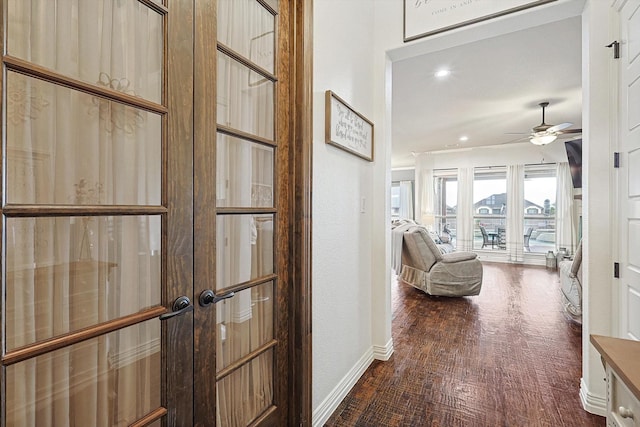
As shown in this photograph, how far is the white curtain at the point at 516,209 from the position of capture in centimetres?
701

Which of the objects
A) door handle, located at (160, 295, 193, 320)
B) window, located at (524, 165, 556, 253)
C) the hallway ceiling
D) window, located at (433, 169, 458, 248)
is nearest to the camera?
door handle, located at (160, 295, 193, 320)

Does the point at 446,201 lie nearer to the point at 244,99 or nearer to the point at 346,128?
the point at 346,128

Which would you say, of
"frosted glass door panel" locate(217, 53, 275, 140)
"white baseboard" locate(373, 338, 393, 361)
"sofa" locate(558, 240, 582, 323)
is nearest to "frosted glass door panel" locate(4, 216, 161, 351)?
"frosted glass door panel" locate(217, 53, 275, 140)

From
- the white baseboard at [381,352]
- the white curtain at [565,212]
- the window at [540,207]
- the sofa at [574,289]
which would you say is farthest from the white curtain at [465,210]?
the white baseboard at [381,352]

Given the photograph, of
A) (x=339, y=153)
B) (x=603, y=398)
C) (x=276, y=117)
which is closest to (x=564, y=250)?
(x=603, y=398)

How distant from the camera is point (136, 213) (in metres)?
0.90

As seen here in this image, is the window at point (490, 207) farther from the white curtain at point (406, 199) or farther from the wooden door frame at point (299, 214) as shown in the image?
the wooden door frame at point (299, 214)

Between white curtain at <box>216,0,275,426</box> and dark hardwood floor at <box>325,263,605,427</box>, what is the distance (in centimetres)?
78

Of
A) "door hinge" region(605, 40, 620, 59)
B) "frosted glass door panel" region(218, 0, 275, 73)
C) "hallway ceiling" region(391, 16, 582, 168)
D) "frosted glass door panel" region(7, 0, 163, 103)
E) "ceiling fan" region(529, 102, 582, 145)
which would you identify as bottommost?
"frosted glass door panel" region(7, 0, 163, 103)

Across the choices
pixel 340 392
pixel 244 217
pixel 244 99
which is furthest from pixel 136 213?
pixel 340 392

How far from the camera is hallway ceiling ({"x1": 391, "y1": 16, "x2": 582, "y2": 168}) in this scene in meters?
2.96

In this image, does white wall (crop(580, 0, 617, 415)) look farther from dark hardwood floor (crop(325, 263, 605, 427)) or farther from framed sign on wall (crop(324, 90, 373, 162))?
framed sign on wall (crop(324, 90, 373, 162))

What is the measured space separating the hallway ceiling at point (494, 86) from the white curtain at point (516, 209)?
96 centimetres

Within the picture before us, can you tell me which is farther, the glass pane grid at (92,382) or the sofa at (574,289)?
the sofa at (574,289)
